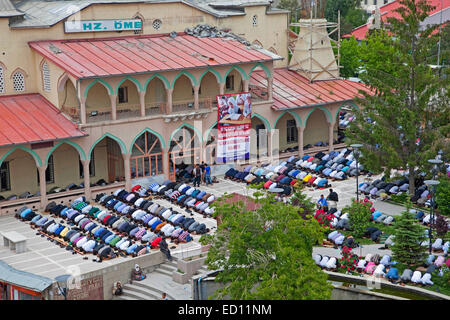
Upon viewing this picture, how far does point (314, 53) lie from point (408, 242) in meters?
25.2

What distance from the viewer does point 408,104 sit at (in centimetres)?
4591

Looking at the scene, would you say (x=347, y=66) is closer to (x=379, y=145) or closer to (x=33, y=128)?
(x=379, y=145)

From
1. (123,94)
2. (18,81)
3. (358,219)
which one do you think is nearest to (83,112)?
(18,81)

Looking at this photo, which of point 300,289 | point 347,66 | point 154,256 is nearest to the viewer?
point 300,289

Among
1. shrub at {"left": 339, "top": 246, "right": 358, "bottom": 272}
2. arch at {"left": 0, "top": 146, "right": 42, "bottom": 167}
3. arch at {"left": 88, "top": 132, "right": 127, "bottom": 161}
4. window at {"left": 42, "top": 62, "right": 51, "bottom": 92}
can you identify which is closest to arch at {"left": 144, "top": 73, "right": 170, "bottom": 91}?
arch at {"left": 88, "top": 132, "right": 127, "bottom": 161}

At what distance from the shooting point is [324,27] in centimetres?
5725

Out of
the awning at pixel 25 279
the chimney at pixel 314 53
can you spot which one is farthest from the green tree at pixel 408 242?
the chimney at pixel 314 53

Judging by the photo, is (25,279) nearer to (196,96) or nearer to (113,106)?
(113,106)

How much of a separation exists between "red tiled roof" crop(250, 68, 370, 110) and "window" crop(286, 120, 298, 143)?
9.10 feet

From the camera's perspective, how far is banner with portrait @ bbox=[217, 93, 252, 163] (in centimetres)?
5116

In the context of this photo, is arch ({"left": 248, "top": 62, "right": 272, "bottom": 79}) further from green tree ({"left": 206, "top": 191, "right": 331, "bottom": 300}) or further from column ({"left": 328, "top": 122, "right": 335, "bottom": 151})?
green tree ({"left": 206, "top": 191, "right": 331, "bottom": 300})

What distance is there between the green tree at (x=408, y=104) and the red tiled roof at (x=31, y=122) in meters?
Result: 17.5
